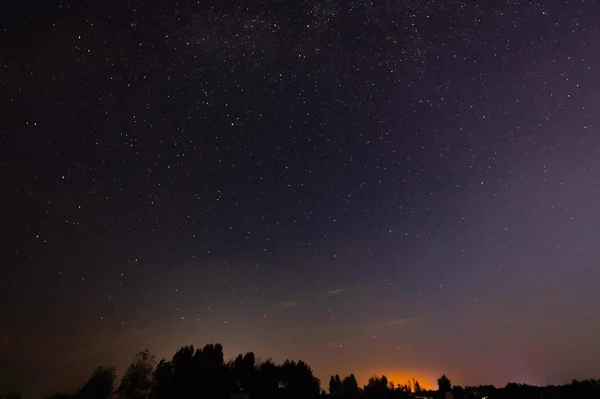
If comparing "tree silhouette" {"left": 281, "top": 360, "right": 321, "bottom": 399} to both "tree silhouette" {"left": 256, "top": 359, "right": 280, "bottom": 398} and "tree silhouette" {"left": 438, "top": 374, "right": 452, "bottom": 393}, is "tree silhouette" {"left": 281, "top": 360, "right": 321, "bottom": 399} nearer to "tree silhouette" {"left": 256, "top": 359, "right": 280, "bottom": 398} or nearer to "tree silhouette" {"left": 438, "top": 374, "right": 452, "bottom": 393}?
"tree silhouette" {"left": 256, "top": 359, "right": 280, "bottom": 398}

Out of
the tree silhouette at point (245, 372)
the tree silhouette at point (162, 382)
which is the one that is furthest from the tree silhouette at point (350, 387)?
the tree silhouette at point (162, 382)

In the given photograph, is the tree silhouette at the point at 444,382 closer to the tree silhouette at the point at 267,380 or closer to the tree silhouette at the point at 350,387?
the tree silhouette at the point at 350,387

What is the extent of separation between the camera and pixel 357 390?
110750 millimetres

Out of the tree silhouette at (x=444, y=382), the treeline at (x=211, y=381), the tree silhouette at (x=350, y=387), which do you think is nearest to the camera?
the treeline at (x=211, y=381)

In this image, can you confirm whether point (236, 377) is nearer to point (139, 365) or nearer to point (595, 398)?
point (139, 365)

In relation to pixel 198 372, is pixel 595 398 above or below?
below

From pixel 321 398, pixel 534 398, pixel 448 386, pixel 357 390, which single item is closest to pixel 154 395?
pixel 321 398

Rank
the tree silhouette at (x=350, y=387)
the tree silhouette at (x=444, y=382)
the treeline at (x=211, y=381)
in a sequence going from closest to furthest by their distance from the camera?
the treeline at (x=211, y=381), the tree silhouette at (x=350, y=387), the tree silhouette at (x=444, y=382)

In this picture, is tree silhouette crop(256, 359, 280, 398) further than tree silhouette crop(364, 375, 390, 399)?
No

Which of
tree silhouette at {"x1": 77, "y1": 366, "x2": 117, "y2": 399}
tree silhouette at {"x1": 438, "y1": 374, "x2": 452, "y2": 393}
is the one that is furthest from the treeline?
tree silhouette at {"x1": 438, "y1": 374, "x2": 452, "y2": 393}

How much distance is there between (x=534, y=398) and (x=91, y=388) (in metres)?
84.1

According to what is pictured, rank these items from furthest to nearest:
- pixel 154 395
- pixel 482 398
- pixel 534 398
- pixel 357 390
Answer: pixel 357 390
pixel 482 398
pixel 534 398
pixel 154 395

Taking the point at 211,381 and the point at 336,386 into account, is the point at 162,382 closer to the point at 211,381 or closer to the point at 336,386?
the point at 211,381

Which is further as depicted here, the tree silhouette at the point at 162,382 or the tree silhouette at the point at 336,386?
the tree silhouette at the point at 336,386
